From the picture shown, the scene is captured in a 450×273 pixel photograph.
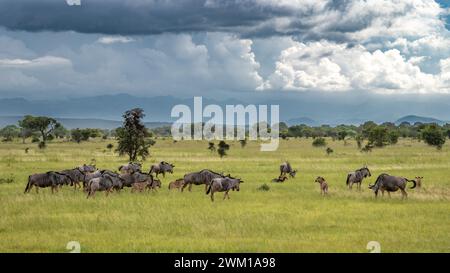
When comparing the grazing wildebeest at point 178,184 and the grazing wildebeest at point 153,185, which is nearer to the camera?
the grazing wildebeest at point 153,185

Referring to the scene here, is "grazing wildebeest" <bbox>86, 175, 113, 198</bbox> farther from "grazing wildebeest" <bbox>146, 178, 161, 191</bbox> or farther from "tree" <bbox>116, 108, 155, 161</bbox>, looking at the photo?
"tree" <bbox>116, 108, 155, 161</bbox>

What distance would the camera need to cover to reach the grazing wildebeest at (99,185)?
28016 mm

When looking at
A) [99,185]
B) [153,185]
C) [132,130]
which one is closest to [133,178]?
[153,185]

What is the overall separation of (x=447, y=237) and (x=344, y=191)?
43.3 feet

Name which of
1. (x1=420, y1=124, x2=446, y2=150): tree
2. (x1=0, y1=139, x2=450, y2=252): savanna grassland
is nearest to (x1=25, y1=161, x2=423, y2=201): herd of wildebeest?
(x1=0, y1=139, x2=450, y2=252): savanna grassland

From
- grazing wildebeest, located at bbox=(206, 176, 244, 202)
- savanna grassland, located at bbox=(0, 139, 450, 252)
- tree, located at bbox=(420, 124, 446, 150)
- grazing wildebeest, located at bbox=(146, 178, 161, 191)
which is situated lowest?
savanna grassland, located at bbox=(0, 139, 450, 252)

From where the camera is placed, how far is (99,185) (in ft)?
92.5

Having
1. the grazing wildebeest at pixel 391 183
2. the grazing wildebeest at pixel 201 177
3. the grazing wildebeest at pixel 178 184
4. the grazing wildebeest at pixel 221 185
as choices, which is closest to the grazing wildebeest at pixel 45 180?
the grazing wildebeest at pixel 178 184

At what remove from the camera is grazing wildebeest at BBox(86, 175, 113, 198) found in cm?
2802

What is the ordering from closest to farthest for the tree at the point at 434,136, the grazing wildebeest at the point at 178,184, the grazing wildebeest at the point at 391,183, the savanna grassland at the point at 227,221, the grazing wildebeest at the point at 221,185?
the savanna grassland at the point at 227,221 < the grazing wildebeest at the point at 221,185 < the grazing wildebeest at the point at 391,183 < the grazing wildebeest at the point at 178,184 < the tree at the point at 434,136

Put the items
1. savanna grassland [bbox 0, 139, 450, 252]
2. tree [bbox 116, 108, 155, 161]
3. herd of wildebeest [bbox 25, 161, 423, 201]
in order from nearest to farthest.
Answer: savanna grassland [bbox 0, 139, 450, 252] → herd of wildebeest [bbox 25, 161, 423, 201] → tree [bbox 116, 108, 155, 161]

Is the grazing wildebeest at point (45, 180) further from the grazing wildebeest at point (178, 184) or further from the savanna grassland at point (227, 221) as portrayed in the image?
the grazing wildebeest at point (178, 184)
